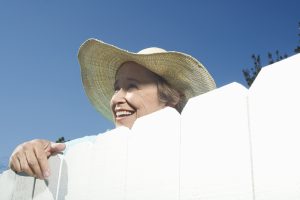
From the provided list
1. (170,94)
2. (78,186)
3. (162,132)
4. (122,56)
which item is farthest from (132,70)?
(162,132)

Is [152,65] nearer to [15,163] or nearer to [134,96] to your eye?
[134,96]

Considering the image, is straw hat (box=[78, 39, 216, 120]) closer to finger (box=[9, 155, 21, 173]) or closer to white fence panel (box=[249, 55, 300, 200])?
finger (box=[9, 155, 21, 173])

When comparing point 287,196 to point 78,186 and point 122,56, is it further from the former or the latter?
point 122,56

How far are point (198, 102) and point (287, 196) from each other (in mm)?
374

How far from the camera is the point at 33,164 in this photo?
1.53 meters

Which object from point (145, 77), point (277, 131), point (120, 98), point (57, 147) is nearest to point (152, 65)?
point (145, 77)

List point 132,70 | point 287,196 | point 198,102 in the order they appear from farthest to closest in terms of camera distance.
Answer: point 132,70
point 198,102
point 287,196

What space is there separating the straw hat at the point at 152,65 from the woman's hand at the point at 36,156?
1180 millimetres

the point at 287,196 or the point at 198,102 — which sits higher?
the point at 198,102

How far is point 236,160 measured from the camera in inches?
34.5

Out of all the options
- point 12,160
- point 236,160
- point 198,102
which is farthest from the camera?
point 12,160

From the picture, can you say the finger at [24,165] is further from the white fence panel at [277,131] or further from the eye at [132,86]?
the eye at [132,86]

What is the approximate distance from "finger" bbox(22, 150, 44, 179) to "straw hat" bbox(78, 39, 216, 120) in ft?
4.05

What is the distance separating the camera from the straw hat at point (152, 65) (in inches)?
104
